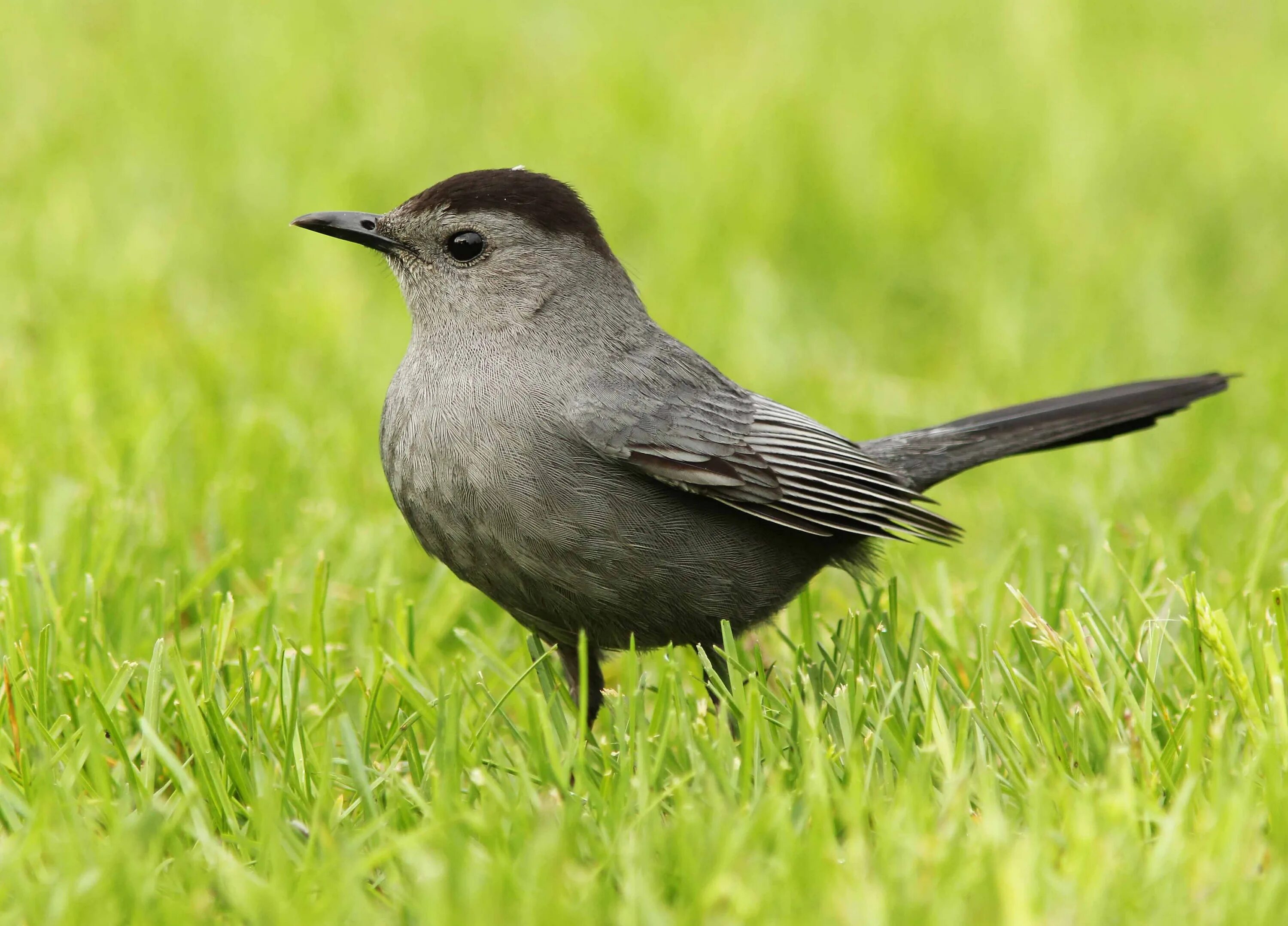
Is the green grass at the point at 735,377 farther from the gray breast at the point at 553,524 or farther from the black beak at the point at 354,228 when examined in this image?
the black beak at the point at 354,228

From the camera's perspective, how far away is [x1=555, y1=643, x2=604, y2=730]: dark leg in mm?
4043

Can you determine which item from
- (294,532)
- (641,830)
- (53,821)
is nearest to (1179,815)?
(641,830)

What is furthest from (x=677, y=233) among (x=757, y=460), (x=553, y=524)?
(x=553, y=524)

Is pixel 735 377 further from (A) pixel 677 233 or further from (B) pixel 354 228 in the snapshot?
(B) pixel 354 228

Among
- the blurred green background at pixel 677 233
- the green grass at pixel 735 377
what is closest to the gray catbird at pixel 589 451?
the green grass at pixel 735 377

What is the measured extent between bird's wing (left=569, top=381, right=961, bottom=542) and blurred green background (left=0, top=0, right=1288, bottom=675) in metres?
0.52

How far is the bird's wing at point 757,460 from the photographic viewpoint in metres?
3.78

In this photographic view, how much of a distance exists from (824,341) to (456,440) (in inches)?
163

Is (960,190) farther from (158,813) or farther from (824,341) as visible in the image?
(158,813)

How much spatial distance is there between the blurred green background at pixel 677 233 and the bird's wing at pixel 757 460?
0.52m

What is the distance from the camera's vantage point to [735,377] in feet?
22.2

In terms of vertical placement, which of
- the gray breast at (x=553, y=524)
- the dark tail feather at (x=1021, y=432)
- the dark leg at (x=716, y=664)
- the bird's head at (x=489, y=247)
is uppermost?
the bird's head at (x=489, y=247)

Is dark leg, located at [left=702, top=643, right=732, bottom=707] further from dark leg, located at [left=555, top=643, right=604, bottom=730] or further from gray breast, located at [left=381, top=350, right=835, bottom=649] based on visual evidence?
dark leg, located at [left=555, top=643, right=604, bottom=730]

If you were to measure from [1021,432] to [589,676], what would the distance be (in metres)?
1.63
